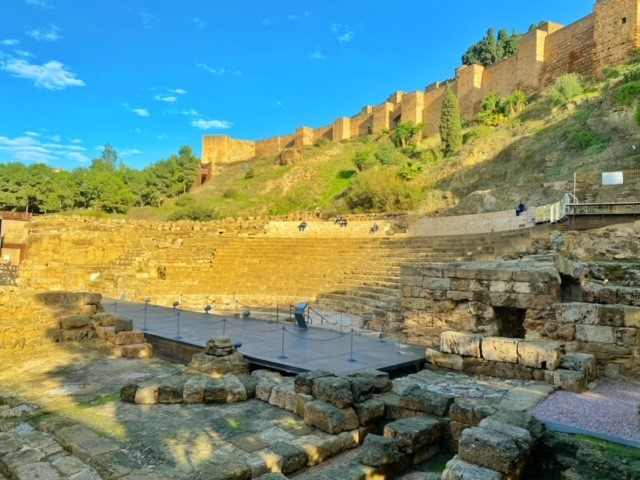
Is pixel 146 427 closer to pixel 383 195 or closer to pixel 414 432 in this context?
pixel 414 432

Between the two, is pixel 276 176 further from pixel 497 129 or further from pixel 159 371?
pixel 159 371

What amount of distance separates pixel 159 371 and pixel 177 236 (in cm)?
1801

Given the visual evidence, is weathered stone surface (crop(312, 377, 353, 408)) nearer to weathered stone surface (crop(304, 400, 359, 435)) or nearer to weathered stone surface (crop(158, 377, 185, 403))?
weathered stone surface (crop(304, 400, 359, 435))

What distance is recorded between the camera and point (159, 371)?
7.80 metres

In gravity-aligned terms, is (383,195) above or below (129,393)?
above

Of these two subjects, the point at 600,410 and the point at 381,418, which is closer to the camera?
the point at 600,410

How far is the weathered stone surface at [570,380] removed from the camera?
16.8 feet

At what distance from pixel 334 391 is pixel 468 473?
223cm

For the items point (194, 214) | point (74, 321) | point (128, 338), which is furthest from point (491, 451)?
point (194, 214)

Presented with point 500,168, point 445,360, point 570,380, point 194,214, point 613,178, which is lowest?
point 445,360

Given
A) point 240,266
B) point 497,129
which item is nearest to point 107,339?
point 240,266

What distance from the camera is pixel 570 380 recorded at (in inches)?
203

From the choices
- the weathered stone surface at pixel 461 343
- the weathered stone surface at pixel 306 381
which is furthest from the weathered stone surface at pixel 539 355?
the weathered stone surface at pixel 306 381

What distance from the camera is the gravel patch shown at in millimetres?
4023
